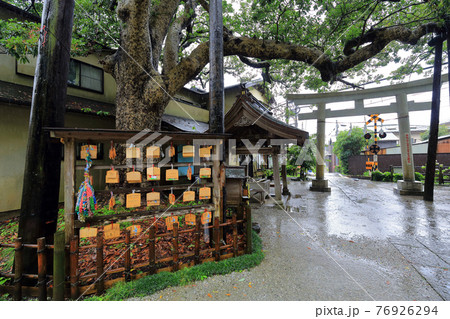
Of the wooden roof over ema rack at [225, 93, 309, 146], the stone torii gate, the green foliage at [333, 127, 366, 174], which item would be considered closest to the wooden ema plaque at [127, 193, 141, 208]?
the wooden roof over ema rack at [225, 93, 309, 146]

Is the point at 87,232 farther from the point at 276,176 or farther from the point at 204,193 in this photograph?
the point at 276,176

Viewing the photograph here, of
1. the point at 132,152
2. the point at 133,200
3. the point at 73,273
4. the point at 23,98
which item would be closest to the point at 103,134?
the point at 132,152

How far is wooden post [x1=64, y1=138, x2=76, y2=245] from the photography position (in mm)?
2758

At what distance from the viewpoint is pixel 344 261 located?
149 inches

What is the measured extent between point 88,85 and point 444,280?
12625 mm

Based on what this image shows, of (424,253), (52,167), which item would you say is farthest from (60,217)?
(424,253)

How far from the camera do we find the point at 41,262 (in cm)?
258

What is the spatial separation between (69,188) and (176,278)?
216cm

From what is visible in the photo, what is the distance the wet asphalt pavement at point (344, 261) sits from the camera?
2875 mm

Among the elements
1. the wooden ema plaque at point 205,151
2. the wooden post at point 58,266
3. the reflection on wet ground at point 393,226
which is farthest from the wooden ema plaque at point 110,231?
the reflection on wet ground at point 393,226

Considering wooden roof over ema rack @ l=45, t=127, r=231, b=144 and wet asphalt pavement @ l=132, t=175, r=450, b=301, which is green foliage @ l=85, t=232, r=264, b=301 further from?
wooden roof over ema rack @ l=45, t=127, r=231, b=144

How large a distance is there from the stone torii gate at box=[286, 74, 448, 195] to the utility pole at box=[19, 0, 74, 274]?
1155 cm

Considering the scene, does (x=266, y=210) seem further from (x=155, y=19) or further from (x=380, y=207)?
(x=155, y=19)

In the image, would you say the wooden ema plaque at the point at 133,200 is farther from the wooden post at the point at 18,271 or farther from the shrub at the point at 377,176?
the shrub at the point at 377,176
